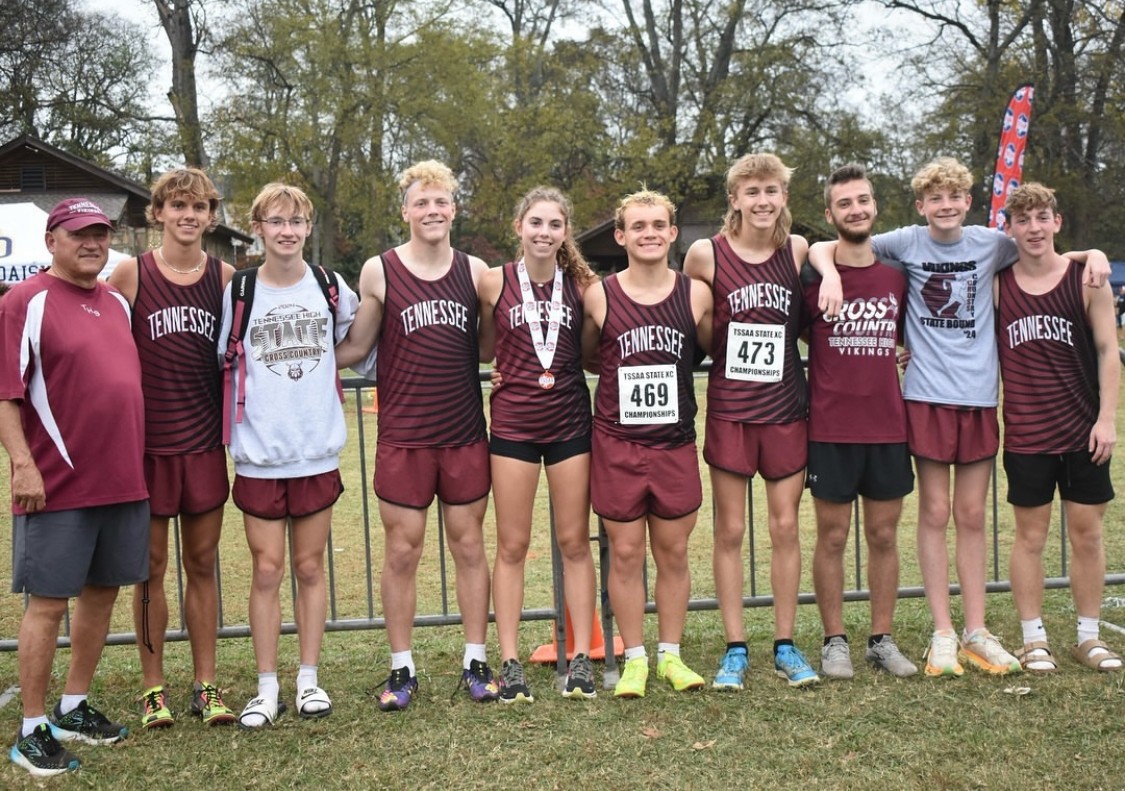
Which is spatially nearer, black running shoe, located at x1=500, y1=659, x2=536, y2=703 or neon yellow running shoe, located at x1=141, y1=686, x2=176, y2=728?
neon yellow running shoe, located at x1=141, y1=686, x2=176, y2=728

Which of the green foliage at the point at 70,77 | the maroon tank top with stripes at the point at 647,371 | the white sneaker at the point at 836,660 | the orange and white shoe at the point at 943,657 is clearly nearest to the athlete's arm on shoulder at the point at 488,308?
the maroon tank top with stripes at the point at 647,371

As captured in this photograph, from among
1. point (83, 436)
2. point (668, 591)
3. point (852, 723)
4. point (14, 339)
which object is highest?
point (14, 339)

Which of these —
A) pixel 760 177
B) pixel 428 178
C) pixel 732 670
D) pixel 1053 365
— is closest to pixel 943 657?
pixel 732 670

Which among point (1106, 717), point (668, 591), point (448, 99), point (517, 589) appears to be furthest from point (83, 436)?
point (448, 99)

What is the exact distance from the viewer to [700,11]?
3272 centimetres

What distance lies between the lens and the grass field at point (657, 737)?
3.47m

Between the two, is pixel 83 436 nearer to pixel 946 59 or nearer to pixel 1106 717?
pixel 1106 717

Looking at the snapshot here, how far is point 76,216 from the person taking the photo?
12.3ft

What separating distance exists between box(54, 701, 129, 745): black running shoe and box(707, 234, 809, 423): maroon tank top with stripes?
2.58 m

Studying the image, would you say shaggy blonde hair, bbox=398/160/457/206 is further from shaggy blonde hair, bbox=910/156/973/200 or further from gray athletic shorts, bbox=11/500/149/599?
shaggy blonde hair, bbox=910/156/973/200

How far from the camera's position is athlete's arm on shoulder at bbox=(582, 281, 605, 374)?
14.0 feet

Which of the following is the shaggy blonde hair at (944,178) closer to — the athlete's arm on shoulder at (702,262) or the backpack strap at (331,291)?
the athlete's arm on shoulder at (702,262)

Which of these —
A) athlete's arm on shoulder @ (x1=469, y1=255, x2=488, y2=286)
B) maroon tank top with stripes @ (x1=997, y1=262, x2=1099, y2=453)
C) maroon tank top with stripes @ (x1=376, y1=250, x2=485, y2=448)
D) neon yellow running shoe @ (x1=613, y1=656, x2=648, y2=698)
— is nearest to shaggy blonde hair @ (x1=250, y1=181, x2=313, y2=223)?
maroon tank top with stripes @ (x1=376, y1=250, x2=485, y2=448)

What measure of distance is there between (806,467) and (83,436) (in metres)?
2.76
